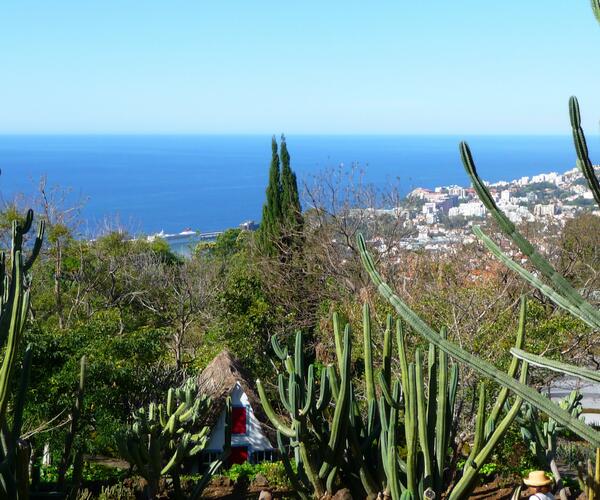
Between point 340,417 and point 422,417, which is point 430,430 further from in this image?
point 340,417

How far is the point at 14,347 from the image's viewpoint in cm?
408

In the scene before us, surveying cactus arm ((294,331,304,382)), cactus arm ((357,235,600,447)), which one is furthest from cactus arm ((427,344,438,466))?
cactus arm ((357,235,600,447))

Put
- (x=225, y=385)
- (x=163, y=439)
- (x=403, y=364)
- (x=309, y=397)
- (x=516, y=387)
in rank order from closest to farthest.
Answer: (x=516, y=387), (x=403, y=364), (x=309, y=397), (x=163, y=439), (x=225, y=385)

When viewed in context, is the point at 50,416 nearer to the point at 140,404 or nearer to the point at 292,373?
the point at 140,404

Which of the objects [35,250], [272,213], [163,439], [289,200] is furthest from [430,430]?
[289,200]

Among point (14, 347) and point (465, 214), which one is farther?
point (465, 214)

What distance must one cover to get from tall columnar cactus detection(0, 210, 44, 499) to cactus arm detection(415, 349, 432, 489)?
3179mm

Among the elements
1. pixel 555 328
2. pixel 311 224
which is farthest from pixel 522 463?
pixel 311 224

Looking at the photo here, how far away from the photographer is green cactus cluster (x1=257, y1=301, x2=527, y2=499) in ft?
22.6

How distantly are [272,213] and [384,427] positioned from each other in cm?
1650

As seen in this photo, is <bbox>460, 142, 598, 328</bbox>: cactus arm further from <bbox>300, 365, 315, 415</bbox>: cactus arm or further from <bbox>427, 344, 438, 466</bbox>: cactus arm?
<bbox>300, 365, 315, 415</bbox>: cactus arm

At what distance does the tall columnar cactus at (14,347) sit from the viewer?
411 cm

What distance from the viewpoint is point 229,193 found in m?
128

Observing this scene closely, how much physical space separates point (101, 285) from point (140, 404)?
10897mm
